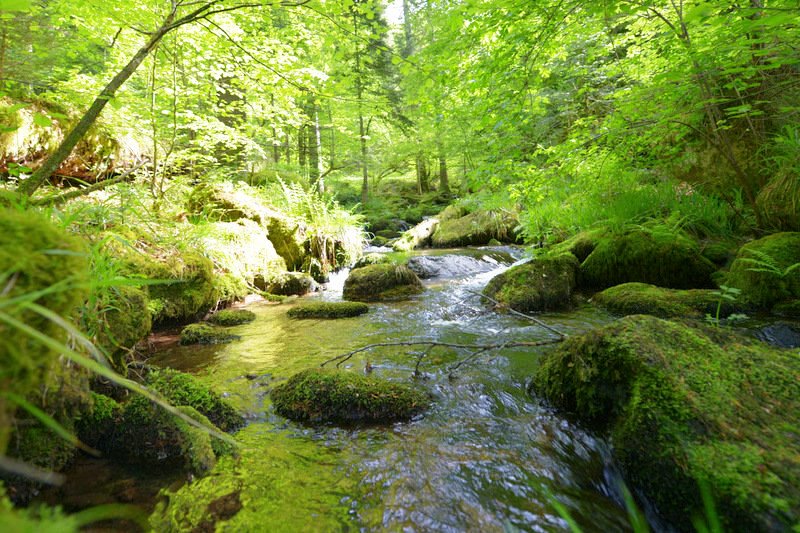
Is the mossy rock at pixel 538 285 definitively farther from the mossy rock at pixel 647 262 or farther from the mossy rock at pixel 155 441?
the mossy rock at pixel 155 441

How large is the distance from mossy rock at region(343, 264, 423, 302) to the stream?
112 inches

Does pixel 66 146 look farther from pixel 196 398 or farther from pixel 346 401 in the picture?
pixel 346 401

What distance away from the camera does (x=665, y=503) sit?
1577 millimetres

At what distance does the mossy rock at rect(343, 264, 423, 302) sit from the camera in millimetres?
6773

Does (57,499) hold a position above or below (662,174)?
below

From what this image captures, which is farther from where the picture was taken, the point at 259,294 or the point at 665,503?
the point at 259,294

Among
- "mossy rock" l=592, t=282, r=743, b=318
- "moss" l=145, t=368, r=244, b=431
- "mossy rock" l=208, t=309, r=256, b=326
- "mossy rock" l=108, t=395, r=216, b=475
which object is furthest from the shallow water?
"mossy rock" l=592, t=282, r=743, b=318

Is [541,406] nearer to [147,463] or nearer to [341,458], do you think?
[341,458]

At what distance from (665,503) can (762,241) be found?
4182 millimetres

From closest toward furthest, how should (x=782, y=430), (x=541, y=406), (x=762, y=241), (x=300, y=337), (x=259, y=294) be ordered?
(x=782, y=430) → (x=541, y=406) → (x=762, y=241) → (x=300, y=337) → (x=259, y=294)

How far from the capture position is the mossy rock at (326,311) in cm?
544

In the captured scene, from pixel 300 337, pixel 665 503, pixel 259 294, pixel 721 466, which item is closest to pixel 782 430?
pixel 721 466

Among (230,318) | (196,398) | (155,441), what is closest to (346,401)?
(196,398)

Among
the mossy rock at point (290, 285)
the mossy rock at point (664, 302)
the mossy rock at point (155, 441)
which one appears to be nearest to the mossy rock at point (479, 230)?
the mossy rock at point (290, 285)
